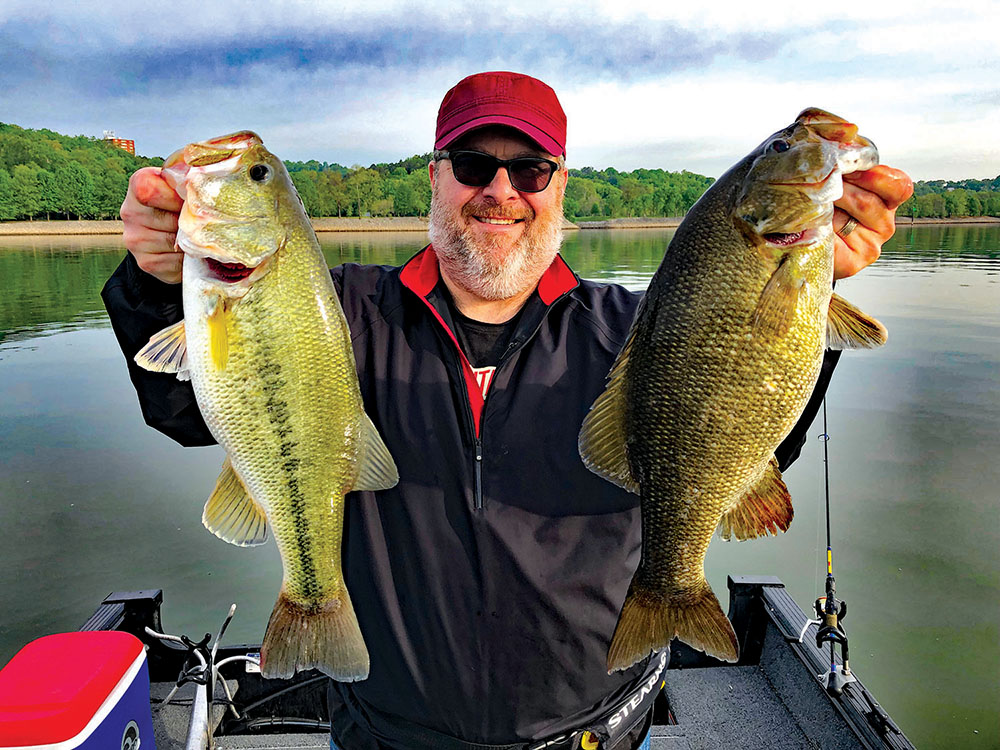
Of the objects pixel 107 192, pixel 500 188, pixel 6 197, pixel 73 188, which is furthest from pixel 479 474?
pixel 6 197

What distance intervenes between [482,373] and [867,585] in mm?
5763

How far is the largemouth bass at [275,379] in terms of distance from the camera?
1.69m

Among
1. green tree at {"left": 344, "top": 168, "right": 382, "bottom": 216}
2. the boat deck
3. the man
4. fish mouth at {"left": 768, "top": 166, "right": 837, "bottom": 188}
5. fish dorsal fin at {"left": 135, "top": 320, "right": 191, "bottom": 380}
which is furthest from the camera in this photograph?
green tree at {"left": 344, "top": 168, "right": 382, "bottom": 216}

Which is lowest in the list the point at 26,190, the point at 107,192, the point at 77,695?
the point at 77,695

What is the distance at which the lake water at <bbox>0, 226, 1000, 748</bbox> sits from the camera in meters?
5.41

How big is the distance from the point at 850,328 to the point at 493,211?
3.96 feet

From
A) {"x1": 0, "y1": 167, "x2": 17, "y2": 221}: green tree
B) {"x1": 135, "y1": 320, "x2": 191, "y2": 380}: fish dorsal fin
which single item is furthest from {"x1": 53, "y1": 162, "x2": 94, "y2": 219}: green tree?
{"x1": 135, "y1": 320, "x2": 191, "y2": 380}: fish dorsal fin

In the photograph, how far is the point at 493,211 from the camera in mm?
2361

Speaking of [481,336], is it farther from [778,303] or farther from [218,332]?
[778,303]

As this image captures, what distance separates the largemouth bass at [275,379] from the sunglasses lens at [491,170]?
2.30ft

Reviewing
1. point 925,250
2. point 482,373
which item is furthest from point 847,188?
point 925,250

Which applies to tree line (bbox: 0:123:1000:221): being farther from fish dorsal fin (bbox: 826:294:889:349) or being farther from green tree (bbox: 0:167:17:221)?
fish dorsal fin (bbox: 826:294:889:349)

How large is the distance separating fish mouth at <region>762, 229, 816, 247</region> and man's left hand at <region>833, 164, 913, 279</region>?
4.8 inches

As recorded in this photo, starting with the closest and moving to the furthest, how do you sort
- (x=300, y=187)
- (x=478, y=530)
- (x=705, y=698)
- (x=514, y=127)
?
1. (x=478, y=530)
2. (x=514, y=127)
3. (x=705, y=698)
4. (x=300, y=187)
